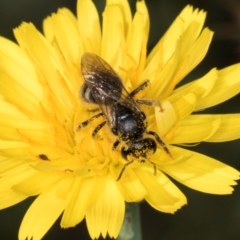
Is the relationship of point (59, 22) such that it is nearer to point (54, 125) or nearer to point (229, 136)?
point (54, 125)

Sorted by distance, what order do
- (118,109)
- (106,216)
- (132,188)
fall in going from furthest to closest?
(118,109) < (132,188) < (106,216)

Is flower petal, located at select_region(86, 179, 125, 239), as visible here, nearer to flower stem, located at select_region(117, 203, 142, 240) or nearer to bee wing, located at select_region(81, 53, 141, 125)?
flower stem, located at select_region(117, 203, 142, 240)

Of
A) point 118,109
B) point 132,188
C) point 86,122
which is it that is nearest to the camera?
point 132,188

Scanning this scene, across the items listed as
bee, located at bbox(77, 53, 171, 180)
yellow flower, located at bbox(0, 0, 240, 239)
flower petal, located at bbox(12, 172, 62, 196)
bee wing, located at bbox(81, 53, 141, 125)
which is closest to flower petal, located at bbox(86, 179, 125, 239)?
yellow flower, located at bbox(0, 0, 240, 239)

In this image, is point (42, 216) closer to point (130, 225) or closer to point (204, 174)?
point (130, 225)

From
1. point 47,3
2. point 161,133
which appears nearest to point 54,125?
point 161,133

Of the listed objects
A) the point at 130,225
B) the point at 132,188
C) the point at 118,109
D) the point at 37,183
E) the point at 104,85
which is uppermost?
the point at 104,85

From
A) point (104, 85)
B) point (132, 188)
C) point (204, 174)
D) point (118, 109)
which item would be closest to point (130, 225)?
point (132, 188)

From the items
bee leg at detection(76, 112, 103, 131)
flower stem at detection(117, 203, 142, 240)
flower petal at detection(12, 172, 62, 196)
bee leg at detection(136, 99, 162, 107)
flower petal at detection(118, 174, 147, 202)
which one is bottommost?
flower stem at detection(117, 203, 142, 240)
